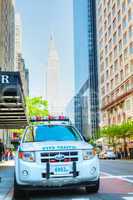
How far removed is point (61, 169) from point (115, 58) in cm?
8053

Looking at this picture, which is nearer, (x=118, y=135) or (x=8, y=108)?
(x=8, y=108)

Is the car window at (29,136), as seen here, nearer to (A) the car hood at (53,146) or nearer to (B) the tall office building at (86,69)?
(A) the car hood at (53,146)

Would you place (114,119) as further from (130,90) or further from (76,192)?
(76,192)

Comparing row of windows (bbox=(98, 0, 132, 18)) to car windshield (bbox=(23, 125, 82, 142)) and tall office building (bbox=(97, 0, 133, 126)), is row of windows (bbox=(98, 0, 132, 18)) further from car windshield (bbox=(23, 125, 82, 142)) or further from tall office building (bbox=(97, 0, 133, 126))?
car windshield (bbox=(23, 125, 82, 142))

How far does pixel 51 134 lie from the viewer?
12.4 m

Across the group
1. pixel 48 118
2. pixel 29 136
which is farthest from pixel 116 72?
pixel 29 136

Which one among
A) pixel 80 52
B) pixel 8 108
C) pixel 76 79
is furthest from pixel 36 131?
pixel 76 79

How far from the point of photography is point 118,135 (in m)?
73.1

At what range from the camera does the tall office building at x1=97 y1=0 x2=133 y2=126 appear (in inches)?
3078

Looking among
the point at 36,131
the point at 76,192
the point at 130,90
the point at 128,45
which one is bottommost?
the point at 76,192

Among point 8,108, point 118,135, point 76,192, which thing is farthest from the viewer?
point 118,135

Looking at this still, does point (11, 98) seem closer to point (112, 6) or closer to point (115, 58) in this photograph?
point (115, 58)

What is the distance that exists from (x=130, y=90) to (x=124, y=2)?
17.9 m

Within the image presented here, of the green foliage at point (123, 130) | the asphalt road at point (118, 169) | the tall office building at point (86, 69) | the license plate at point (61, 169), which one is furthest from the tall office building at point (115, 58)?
the license plate at point (61, 169)
